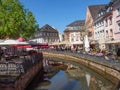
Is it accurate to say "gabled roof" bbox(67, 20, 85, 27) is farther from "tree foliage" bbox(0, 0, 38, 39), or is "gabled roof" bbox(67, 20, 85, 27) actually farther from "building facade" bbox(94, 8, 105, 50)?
"tree foliage" bbox(0, 0, 38, 39)

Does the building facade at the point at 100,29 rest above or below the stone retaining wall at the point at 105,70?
above

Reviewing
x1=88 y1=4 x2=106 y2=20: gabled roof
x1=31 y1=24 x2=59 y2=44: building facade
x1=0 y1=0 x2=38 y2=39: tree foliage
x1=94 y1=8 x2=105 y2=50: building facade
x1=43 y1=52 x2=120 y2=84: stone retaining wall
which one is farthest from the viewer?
x1=31 y1=24 x2=59 y2=44: building facade

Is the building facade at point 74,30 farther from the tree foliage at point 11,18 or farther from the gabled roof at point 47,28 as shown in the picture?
the tree foliage at point 11,18

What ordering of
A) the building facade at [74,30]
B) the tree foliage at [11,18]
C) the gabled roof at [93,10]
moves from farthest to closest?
1. the building facade at [74,30]
2. the gabled roof at [93,10]
3. the tree foliage at [11,18]

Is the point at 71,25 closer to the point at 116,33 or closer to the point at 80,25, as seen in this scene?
the point at 80,25

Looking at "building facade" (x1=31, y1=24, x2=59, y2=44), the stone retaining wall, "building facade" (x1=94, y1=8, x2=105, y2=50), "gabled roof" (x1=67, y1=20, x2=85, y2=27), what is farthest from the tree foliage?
"building facade" (x1=31, y1=24, x2=59, y2=44)

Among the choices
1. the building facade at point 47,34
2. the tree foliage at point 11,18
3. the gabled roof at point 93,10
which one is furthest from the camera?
the building facade at point 47,34

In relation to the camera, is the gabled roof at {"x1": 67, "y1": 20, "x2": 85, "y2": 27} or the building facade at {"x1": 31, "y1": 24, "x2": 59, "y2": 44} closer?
the gabled roof at {"x1": 67, "y1": 20, "x2": 85, "y2": 27}

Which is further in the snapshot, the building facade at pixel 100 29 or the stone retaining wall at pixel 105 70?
the building facade at pixel 100 29

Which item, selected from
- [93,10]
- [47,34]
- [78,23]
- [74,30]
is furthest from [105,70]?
[47,34]

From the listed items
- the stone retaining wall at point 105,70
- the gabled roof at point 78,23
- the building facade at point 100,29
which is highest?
the gabled roof at point 78,23

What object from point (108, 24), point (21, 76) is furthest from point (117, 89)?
point (108, 24)

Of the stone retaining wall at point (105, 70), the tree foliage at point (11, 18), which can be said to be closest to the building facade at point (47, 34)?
the stone retaining wall at point (105, 70)

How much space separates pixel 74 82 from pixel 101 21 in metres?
31.4
